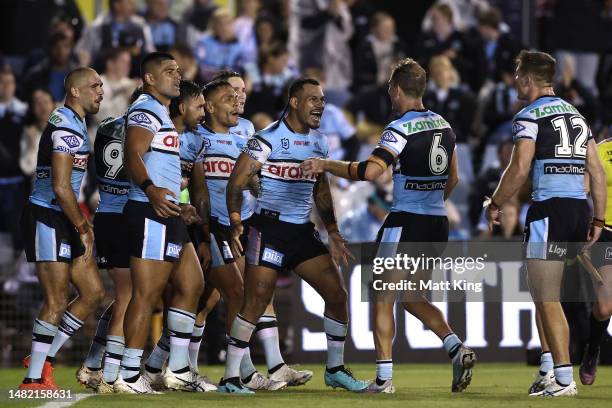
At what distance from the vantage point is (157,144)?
9.25 m

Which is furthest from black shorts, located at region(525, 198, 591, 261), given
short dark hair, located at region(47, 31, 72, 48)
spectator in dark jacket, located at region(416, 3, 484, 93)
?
short dark hair, located at region(47, 31, 72, 48)

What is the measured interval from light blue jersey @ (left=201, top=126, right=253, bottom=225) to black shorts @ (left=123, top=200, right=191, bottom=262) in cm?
112

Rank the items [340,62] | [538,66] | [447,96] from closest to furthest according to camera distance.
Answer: [538,66] < [447,96] < [340,62]

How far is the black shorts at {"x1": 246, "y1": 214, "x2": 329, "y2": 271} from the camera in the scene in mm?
9625

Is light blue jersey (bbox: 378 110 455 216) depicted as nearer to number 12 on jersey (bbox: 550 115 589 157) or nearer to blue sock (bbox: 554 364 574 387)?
number 12 on jersey (bbox: 550 115 589 157)

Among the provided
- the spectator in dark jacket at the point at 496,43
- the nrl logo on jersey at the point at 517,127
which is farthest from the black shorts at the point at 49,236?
the spectator in dark jacket at the point at 496,43

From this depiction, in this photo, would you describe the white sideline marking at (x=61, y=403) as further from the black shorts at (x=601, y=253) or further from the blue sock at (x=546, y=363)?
the black shorts at (x=601, y=253)

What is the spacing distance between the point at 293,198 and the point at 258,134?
1.91 feet

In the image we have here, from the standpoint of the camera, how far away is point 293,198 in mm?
9828

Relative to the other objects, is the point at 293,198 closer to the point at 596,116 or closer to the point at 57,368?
the point at 57,368

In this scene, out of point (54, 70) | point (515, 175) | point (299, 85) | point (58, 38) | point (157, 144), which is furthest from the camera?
point (54, 70)

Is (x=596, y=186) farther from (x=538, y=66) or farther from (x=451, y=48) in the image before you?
(x=451, y=48)

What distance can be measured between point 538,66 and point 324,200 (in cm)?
200

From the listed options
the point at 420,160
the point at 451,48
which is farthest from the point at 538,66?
the point at 451,48
